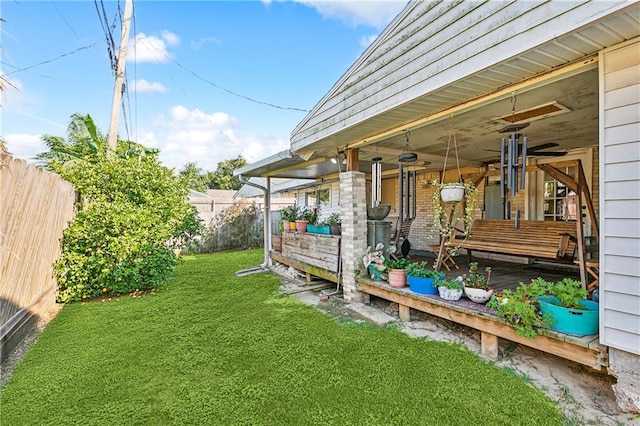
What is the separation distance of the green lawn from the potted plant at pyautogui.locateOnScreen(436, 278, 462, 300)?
1.75 feet

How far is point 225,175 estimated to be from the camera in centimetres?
3366

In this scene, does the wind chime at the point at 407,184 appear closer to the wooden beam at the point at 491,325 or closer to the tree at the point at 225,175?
the wooden beam at the point at 491,325

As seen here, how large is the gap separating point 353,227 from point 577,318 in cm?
289

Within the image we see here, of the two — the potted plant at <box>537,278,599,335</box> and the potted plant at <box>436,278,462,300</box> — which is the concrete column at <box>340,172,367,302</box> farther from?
the potted plant at <box>537,278,599,335</box>

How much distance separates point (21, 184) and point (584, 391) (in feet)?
19.0

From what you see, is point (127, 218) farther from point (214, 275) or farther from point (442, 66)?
point (442, 66)

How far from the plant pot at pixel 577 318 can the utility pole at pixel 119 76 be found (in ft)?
27.7

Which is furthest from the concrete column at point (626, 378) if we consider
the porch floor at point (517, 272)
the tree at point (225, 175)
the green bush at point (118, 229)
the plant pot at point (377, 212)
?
the tree at point (225, 175)

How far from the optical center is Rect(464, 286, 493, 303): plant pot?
10.7ft

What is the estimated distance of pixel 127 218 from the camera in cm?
529

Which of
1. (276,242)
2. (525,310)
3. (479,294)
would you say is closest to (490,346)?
(479,294)

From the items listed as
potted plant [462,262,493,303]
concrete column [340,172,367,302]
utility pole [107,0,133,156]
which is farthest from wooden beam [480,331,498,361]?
utility pole [107,0,133,156]

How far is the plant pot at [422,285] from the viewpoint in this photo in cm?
372

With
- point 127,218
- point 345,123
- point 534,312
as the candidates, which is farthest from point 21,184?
point 534,312
